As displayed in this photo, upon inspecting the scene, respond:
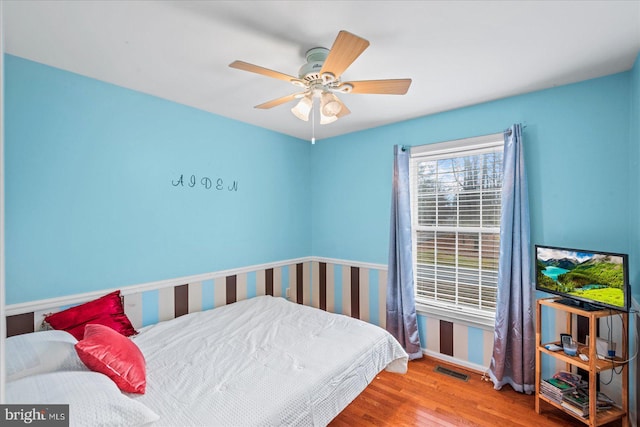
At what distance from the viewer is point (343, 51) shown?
143 centimetres

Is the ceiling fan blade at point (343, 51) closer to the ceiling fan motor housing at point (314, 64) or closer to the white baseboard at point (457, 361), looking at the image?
the ceiling fan motor housing at point (314, 64)

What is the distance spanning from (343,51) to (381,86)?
0.43 metres

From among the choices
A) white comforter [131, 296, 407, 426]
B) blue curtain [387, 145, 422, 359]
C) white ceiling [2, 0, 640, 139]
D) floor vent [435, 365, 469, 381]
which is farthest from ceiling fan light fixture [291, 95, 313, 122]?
floor vent [435, 365, 469, 381]

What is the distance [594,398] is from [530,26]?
7.54 ft

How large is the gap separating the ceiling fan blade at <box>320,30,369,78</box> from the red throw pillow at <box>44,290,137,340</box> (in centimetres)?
219

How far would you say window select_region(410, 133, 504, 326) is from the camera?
2.70 meters

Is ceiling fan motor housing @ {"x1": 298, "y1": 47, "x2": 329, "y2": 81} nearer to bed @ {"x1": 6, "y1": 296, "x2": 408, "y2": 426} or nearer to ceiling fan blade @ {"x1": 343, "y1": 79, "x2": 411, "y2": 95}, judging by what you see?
ceiling fan blade @ {"x1": 343, "y1": 79, "x2": 411, "y2": 95}

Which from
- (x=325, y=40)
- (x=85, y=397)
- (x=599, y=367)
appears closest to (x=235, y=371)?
(x=85, y=397)

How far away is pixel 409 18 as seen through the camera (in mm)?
1544

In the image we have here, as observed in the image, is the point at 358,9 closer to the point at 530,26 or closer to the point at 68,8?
the point at 530,26

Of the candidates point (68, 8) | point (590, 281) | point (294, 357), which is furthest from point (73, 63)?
point (590, 281)

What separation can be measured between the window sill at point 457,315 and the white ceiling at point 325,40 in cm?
199

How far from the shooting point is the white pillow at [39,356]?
1.28 meters

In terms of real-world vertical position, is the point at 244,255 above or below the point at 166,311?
above
